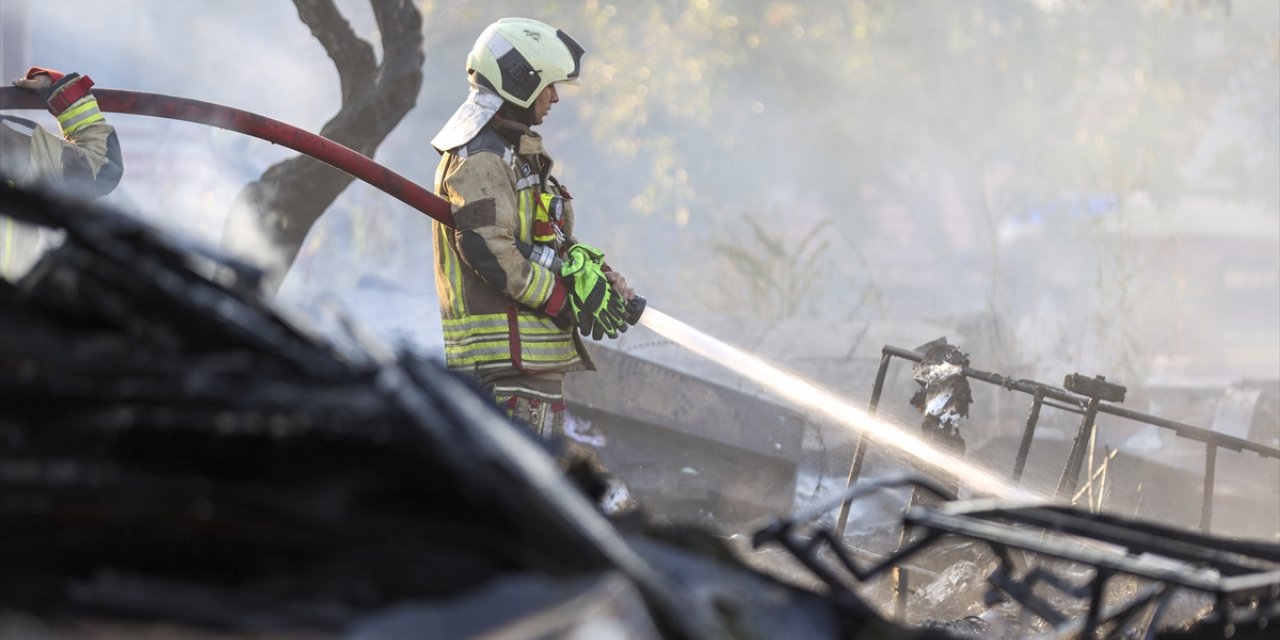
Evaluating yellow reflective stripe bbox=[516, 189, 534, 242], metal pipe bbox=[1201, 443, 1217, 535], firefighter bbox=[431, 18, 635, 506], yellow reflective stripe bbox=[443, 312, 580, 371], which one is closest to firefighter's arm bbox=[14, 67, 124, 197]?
firefighter bbox=[431, 18, 635, 506]

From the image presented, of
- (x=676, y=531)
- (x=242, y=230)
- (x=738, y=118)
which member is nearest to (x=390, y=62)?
(x=242, y=230)

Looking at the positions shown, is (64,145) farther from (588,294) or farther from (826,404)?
(826,404)

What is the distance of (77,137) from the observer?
16.3 feet

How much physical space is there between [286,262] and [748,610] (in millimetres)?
6231

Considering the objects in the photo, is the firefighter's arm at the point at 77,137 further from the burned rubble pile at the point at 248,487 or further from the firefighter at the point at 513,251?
the burned rubble pile at the point at 248,487

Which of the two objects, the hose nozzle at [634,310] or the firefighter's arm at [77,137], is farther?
the hose nozzle at [634,310]

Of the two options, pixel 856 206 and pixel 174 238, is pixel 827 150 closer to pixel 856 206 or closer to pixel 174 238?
pixel 856 206

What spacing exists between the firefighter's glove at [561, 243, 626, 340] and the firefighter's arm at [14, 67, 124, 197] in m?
1.87

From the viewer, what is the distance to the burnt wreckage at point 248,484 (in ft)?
5.11

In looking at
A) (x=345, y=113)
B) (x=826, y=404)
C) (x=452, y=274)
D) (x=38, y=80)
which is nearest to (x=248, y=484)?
(x=452, y=274)

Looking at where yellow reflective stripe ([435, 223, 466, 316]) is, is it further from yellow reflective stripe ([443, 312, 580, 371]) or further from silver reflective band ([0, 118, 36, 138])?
silver reflective band ([0, 118, 36, 138])

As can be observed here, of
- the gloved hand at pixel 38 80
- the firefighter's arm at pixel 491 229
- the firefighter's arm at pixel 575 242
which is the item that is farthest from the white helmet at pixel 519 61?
the gloved hand at pixel 38 80

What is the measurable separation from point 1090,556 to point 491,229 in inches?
126

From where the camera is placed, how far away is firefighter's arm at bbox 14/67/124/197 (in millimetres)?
4883
